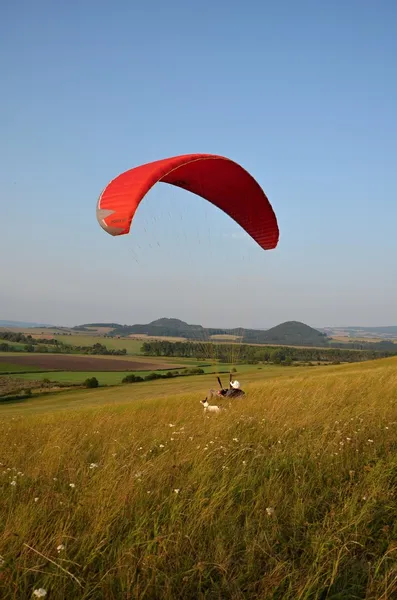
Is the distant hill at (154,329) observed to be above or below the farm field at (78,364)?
above

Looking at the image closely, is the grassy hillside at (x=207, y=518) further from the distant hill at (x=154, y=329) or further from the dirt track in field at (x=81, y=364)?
the distant hill at (x=154, y=329)

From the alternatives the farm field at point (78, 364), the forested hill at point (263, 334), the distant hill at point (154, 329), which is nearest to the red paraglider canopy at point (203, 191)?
the forested hill at point (263, 334)

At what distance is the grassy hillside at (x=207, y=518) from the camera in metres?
2.50

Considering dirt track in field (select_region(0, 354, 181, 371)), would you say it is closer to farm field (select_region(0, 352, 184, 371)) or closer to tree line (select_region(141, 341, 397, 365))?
farm field (select_region(0, 352, 184, 371))

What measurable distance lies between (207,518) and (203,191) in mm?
8515

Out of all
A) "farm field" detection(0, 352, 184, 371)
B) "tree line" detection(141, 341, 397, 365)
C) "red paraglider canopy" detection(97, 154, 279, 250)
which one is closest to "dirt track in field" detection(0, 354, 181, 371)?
"farm field" detection(0, 352, 184, 371)

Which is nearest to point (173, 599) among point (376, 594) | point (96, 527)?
point (96, 527)

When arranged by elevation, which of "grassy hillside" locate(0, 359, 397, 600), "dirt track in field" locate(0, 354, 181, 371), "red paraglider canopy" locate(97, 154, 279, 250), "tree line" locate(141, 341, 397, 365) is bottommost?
"dirt track in field" locate(0, 354, 181, 371)

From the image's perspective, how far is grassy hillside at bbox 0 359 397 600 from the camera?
2498 millimetres

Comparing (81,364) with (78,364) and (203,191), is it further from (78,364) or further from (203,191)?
(203,191)

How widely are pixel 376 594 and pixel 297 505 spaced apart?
992 millimetres

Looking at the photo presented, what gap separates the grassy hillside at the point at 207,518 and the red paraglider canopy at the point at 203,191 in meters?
3.22

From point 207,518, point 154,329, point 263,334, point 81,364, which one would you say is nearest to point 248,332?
point 154,329

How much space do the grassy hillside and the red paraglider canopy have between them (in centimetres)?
322
